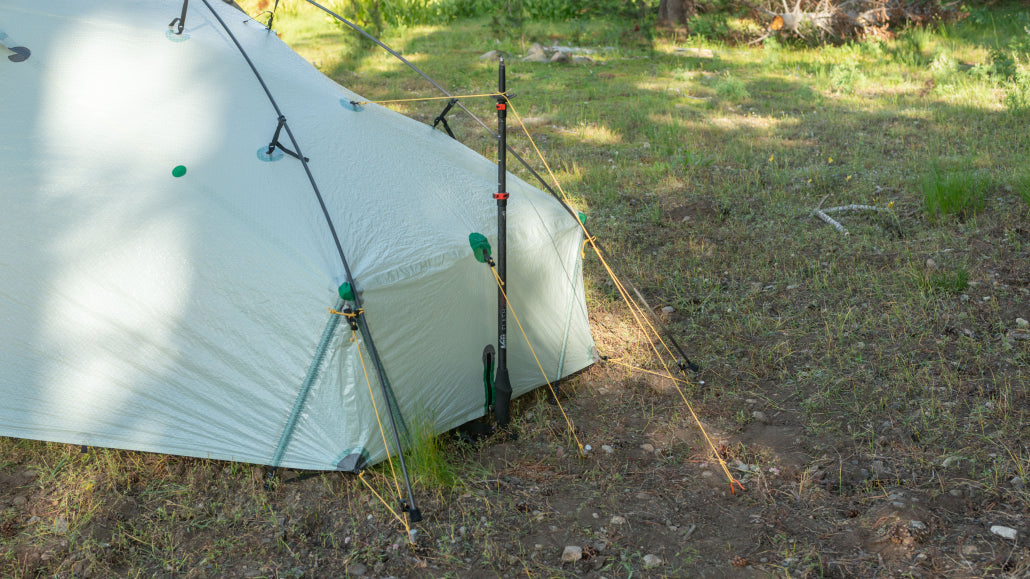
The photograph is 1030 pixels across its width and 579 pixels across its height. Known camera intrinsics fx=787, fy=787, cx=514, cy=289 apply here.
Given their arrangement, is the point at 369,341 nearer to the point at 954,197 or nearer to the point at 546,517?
the point at 546,517

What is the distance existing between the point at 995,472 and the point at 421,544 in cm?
220

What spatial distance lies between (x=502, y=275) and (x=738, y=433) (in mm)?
1281

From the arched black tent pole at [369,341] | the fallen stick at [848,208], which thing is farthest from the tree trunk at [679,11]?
the arched black tent pole at [369,341]

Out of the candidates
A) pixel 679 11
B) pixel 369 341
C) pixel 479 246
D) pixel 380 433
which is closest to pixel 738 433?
pixel 479 246

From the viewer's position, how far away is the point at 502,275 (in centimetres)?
330

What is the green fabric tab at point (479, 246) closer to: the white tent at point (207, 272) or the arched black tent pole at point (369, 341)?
the white tent at point (207, 272)

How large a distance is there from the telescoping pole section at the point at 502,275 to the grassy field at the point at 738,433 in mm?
173

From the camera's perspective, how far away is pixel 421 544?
2803mm

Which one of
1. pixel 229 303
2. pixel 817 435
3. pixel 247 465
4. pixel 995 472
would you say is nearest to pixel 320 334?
pixel 229 303

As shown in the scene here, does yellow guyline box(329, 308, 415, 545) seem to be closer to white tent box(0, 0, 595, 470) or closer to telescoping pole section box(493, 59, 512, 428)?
white tent box(0, 0, 595, 470)

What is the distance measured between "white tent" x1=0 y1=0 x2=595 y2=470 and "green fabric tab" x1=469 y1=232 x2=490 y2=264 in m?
0.02

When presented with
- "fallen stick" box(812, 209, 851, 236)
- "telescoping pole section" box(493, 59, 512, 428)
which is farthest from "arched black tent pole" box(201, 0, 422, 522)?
"fallen stick" box(812, 209, 851, 236)

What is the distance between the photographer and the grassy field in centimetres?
276

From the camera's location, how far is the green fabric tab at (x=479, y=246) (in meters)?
3.30
